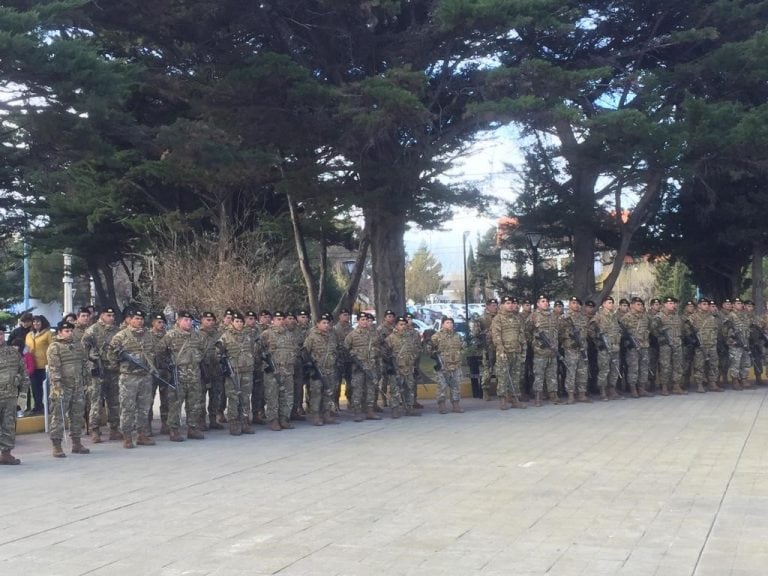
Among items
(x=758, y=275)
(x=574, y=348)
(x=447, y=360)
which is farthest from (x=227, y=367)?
(x=758, y=275)

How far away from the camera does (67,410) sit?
11836 millimetres

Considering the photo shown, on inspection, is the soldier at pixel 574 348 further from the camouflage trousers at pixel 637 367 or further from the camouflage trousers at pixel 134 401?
the camouflage trousers at pixel 134 401

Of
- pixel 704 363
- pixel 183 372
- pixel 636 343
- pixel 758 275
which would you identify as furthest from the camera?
pixel 758 275

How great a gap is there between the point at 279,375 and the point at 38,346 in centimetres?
451

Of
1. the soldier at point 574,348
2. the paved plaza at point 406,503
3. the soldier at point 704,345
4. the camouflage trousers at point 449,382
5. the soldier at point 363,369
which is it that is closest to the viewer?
the paved plaza at point 406,503

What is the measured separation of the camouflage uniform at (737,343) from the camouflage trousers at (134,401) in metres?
11.9

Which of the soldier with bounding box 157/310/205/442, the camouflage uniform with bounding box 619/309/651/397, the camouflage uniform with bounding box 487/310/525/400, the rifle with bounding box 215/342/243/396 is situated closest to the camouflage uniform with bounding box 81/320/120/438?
the soldier with bounding box 157/310/205/442

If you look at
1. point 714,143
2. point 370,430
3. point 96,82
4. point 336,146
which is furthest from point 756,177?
point 96,82

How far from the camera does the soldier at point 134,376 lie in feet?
39.8

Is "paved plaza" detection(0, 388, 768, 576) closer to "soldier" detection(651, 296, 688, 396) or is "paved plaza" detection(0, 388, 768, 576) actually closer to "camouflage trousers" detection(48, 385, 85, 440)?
"camouflage trousers" detection(48, 385, 85, 440)

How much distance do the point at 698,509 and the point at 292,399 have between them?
25.4ft

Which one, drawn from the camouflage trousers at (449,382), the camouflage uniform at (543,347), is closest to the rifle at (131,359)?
the camouflage trousers at (449,382)

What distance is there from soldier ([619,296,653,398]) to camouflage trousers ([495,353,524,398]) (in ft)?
8.14

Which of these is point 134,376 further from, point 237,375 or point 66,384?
point 237,375
